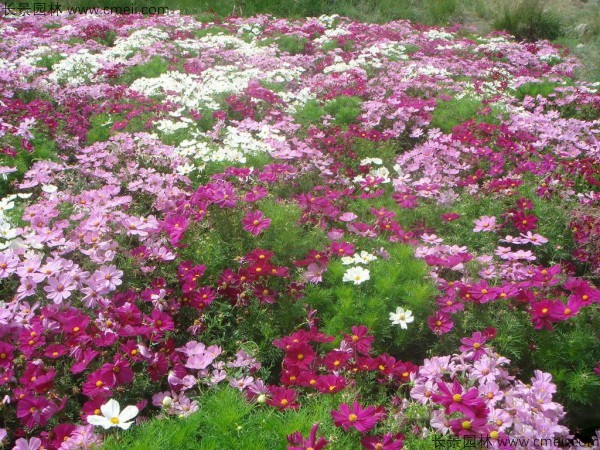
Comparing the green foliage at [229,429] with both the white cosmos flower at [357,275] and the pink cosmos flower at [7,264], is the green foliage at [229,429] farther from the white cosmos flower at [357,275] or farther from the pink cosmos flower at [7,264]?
the pink cosmos flower at [7,264]

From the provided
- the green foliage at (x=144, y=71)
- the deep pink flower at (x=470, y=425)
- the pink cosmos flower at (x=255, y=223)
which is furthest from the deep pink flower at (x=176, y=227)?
the green foliage at (x=144, y=71)

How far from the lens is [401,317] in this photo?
277 centimetres

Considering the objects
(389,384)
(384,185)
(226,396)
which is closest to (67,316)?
(226,396)

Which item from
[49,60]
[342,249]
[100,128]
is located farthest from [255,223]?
[49,60]

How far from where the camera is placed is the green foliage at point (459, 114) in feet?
19.4

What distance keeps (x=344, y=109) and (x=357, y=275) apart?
3411mm

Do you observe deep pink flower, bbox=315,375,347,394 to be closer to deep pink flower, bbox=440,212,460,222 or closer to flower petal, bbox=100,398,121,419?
flower petal, bbox=100,398,121,419

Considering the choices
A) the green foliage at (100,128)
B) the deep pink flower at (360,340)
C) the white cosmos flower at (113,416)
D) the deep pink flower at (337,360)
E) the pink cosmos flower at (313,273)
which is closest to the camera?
the white cosmos flower at (113,416)

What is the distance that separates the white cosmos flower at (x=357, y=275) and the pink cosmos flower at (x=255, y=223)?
23.9 inches

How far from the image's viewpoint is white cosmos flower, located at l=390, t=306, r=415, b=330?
2699 millimetres

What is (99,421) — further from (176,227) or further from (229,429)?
(176,227)

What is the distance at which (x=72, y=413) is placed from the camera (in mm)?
2324

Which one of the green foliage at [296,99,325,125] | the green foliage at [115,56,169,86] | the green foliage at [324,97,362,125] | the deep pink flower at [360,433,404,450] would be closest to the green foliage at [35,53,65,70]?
the green foliage at [115,56,169,86]

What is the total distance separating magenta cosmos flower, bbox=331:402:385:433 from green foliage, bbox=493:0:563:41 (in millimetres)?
12009
